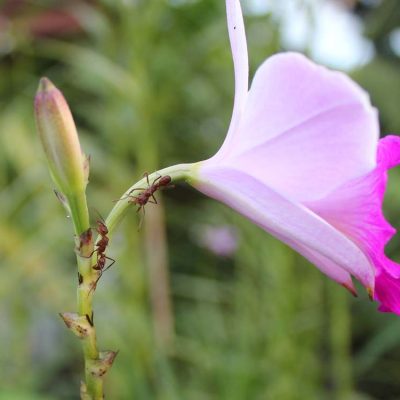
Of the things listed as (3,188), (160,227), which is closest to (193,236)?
(3,188)

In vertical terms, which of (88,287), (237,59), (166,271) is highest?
(237,59)

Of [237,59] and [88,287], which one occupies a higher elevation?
[237,59]

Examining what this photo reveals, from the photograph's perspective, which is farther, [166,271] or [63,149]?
[166,271]

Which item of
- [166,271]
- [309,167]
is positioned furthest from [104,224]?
[166,271]

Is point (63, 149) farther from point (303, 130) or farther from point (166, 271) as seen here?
point (166, 271)

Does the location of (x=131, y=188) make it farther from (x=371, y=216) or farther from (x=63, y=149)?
(x=371, y=216)

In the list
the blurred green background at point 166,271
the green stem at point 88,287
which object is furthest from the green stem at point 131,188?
the blurred green background at point 166,271

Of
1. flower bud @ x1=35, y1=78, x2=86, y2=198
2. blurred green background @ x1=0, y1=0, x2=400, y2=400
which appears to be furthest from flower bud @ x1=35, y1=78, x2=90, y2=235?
blurred green background @ x1=0, y1=0, x2=400, y2=400
